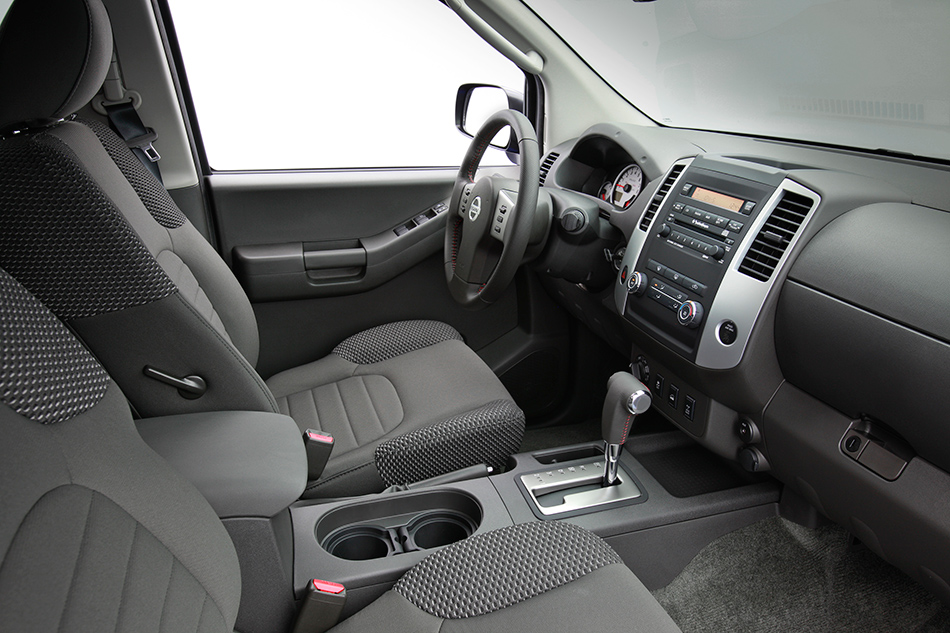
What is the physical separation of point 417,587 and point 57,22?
1023 mm

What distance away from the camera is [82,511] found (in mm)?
582

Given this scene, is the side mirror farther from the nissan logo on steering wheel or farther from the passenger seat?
the passenger seat

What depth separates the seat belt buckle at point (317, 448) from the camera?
4.07ft

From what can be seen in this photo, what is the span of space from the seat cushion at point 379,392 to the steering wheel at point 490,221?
0.63ft

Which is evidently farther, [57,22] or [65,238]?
[57,22]

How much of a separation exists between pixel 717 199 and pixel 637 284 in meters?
0.24

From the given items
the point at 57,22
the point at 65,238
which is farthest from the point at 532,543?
the point at 57,22

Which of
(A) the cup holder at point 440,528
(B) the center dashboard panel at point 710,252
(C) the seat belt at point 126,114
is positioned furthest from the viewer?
(C) the seat belt at point 126,114

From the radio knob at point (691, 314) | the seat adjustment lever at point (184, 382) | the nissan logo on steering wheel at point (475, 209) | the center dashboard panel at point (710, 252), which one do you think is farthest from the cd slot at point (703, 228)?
the seat adjustment lever at point (184, 382)

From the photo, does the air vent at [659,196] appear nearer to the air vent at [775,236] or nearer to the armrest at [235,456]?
the air vent at [775,236]

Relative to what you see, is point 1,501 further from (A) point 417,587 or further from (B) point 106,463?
(A) point 417,587

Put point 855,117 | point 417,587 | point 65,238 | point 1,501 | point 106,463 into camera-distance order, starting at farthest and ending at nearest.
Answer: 1. point 855,117
2. point 417,587
3. point 65,238
4. point 106,463
5. point 1,501

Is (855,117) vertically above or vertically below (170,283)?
above

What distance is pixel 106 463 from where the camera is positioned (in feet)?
2.12
